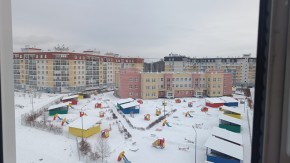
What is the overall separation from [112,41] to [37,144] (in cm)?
156

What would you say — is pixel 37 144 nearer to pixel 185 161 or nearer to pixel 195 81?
pixel 185 161

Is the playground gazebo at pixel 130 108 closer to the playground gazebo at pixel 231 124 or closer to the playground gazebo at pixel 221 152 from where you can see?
the playground gazebo at pixel 231 124

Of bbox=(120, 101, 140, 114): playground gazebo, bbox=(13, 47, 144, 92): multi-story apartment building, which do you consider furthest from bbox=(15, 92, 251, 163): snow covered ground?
bbox=(13, 47, 144, 92): multi-story apartment building

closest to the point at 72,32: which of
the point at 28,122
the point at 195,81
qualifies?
the point at 28,122

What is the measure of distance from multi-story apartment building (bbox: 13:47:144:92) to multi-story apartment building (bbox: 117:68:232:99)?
36.0 inches

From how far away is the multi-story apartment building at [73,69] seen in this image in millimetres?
5070

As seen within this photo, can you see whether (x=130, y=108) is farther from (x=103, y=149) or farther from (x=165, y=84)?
(x=103, y=149)

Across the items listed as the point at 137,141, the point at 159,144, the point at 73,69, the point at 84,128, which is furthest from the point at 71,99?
the point at 159,144

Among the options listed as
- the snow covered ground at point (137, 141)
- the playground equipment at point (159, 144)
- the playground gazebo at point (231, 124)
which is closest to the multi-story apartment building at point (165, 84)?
the snow covered ground at point (137, 141)

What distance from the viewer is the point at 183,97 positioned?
19.3ft

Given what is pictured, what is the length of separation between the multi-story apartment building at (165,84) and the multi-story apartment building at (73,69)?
92 centimetres

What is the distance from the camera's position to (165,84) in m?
5.79

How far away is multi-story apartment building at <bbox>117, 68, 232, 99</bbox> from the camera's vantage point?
545cm

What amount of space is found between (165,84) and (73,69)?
2759mm
